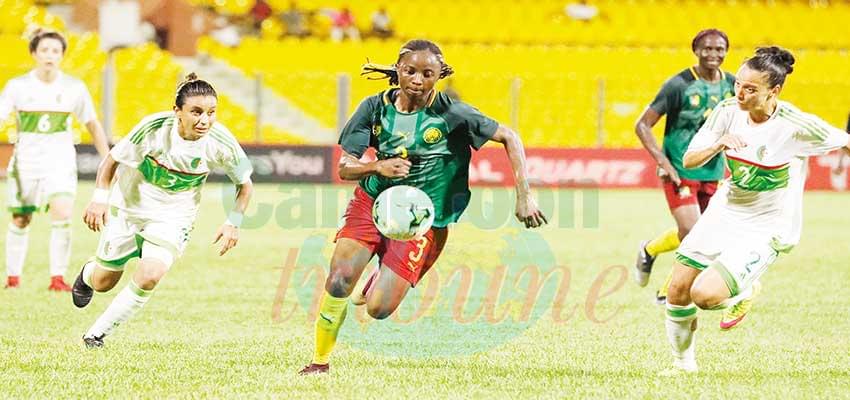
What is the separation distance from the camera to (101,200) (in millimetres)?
7469

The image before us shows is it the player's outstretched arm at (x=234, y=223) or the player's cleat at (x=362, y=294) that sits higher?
the player's outstretched arm at (x=234, y=223)

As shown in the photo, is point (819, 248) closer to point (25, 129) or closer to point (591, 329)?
point (591, 329)

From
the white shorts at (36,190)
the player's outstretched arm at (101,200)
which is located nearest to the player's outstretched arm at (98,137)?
the white shorts at (36,190)

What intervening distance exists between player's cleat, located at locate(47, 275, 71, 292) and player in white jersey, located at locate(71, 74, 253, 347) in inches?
103

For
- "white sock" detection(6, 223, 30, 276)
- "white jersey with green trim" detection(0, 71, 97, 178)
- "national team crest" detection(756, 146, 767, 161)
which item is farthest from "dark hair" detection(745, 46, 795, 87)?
"white sock" detection(6, 223, 30, 276)

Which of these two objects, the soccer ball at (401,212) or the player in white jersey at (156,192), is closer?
the soccer ball at (401,212)

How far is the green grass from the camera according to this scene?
6660 mm

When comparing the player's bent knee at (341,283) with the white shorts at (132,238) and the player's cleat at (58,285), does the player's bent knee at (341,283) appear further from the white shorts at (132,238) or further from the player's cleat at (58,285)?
the player's cleat at (58,285)

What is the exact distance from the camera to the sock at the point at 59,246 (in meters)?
10.8

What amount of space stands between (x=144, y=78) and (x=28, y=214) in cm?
1462

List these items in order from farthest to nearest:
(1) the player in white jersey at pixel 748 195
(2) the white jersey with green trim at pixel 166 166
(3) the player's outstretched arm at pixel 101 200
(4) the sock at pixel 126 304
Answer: (2) the white jersey with green trim at pixel 166 166 < (4) the sock at pixel 126 304 < (3) the player's outstretched arm at pixel 101 200 < (1) the player in white jersey at pixel 748 195

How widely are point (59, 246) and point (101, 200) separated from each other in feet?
11.4

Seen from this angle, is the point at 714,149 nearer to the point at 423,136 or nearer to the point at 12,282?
the point at 423,136

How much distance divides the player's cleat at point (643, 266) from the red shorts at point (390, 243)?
13.6ft
